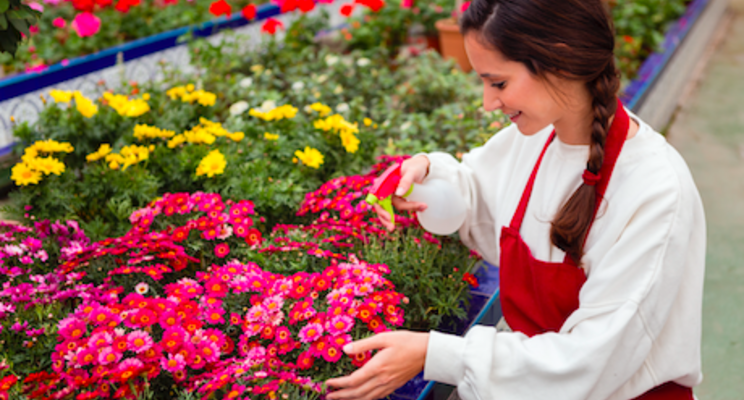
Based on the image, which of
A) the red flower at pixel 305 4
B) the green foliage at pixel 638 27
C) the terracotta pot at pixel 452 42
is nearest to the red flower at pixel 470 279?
the red flower at pixel 305 4

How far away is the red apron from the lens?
131 cm

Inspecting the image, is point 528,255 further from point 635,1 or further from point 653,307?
point 635,1

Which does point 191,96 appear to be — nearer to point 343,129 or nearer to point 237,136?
point 237,136

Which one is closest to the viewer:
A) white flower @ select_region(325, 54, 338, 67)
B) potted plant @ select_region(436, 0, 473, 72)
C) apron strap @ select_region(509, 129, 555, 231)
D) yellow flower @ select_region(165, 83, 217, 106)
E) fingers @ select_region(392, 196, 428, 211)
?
apron strap @ select_region(509, 129, 555, 231)

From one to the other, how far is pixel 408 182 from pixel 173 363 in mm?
746

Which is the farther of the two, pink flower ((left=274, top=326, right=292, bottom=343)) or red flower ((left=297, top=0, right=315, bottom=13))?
red flower ((left=297, top=0, right=315, bottom=13))

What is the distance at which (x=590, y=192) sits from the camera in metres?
1.30

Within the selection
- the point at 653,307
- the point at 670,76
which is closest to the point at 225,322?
the point at 653,307

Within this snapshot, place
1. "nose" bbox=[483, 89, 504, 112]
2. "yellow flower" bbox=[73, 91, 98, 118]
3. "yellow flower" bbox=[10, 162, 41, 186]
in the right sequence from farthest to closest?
1. "yellow flower" bbox=[73, 91, 98, 118]
2. "yellow flower" bbox=[10, 162, 41, 186]
3. "nose" bbox=[483, 89, 504, 112]

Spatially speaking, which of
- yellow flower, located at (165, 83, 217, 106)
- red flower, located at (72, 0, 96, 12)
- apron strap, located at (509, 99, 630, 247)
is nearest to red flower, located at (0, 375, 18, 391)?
apron strap, located at (509, 99, 630, 247)

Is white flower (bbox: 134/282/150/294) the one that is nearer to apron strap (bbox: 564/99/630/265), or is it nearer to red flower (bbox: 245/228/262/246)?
red flower (bbox: 245/228/262/246)

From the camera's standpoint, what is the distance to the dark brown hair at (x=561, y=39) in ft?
3.88

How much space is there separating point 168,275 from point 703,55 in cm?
827

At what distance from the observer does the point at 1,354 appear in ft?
5.00
